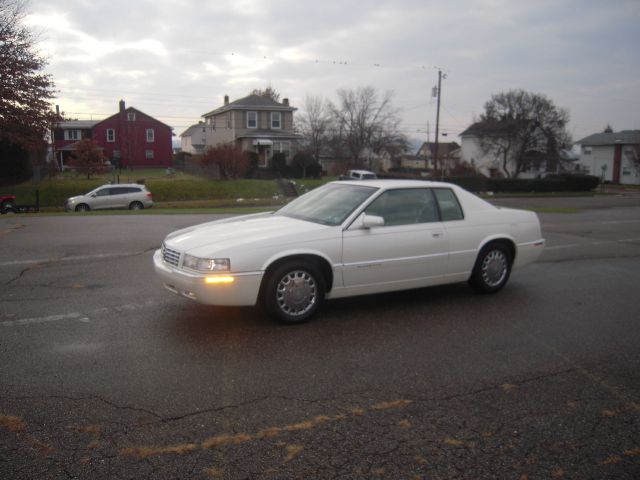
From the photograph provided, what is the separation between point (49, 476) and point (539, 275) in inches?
294

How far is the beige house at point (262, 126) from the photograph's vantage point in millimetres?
54062

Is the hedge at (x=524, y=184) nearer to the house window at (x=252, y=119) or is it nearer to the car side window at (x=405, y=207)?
the house window at (x=252, y=119)

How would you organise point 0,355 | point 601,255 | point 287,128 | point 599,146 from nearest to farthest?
point 0,355
point 601,255
point 287,128
point 599,146

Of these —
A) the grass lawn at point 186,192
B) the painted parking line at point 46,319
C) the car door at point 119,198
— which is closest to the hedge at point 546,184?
the grass lawn at point 186,192

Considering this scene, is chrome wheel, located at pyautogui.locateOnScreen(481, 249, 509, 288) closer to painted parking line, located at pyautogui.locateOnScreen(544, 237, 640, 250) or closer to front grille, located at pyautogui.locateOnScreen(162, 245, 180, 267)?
front grille, located at pyautogui.locateOnScreen(162, 245, 180, 267)

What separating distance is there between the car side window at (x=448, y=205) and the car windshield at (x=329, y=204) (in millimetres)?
920

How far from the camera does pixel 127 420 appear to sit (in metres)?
3.62

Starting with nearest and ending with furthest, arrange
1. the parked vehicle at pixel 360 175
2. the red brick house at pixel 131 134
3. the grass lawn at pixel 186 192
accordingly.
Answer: the grass lawn at pixel 186 192, the parked vehicle at pixel 360 175, the red brick house at pixel 131 134

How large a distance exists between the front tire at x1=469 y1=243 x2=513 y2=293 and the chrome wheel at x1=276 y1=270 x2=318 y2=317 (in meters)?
2.42

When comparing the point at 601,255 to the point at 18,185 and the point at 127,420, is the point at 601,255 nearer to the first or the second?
the point at 127,420

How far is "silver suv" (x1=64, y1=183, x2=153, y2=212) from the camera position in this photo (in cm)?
2553

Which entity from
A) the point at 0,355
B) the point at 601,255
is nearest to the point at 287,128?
the point at 601,255

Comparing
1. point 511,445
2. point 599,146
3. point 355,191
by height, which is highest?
point 599,146

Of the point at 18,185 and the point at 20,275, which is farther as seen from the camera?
the point at 18,185
